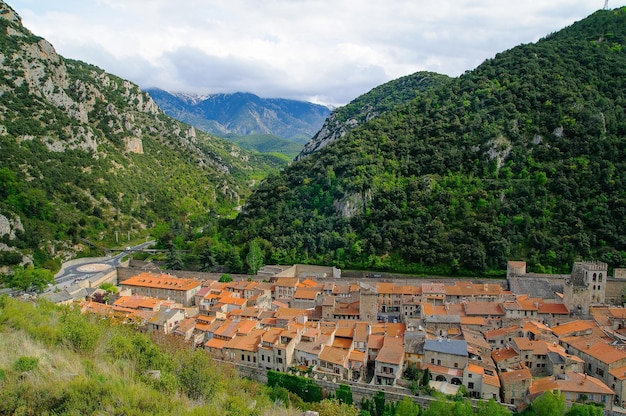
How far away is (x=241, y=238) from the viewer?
2021 inches

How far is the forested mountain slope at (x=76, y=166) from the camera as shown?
50719mm

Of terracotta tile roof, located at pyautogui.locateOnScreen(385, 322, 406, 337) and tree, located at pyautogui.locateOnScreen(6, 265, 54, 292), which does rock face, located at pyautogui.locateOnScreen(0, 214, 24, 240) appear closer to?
tree, located at pyautogui.locateOnScreen(6, 265, 54, 292)

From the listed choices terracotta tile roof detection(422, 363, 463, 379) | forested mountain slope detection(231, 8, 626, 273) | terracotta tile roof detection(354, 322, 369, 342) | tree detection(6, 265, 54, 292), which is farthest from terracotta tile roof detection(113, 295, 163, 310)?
terracotta tile roof detection(422, 363, 463, 379)

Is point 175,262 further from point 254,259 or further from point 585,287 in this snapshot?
point 585,287

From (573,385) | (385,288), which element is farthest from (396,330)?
(573,385)

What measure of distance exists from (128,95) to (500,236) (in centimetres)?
8581

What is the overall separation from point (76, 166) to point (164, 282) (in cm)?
3247

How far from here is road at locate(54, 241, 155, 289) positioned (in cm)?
4256

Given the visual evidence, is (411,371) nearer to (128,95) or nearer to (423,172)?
(423,172)

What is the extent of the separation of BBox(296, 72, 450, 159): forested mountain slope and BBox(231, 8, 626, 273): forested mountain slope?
25.1 meters

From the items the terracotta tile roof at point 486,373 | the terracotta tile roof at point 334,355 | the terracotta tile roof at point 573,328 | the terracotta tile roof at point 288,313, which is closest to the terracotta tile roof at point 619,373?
the terracotta tile roof at point 573,328

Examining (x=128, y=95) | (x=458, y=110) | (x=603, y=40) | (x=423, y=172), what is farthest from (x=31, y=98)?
(x=603, y=40)

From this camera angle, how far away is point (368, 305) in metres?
32.0

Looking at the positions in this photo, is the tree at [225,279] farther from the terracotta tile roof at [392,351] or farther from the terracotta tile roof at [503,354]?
the terracotta tile roof at [503,354]
